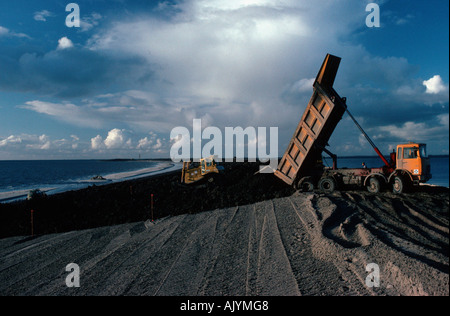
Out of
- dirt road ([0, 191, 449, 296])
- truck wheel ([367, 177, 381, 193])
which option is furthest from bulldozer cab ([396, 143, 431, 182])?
dirt road ([0, 191, 449, 296])

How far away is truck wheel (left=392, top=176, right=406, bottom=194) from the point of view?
11.6 m

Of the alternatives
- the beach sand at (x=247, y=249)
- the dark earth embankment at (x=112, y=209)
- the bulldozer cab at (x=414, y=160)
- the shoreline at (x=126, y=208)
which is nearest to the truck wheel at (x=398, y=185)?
the shoreline at (x=126, y=208)

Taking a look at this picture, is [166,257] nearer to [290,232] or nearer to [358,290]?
[290,232]

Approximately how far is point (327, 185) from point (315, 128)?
337 centimetres

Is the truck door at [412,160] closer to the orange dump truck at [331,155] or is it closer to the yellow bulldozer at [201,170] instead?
the orange dump truck at [331,155]

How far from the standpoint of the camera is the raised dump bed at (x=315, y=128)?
1091cm

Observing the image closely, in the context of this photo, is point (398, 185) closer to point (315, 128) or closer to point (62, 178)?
point (315, 128)

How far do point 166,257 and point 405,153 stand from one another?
36.4 ft

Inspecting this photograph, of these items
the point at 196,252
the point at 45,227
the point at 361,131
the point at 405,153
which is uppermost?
the point at 361,131

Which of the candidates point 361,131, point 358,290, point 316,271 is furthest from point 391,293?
point 361,131

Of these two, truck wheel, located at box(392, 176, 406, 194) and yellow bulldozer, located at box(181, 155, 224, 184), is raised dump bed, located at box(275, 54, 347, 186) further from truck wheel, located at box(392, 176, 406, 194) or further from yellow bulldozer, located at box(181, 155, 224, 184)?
yellow bulldozer, located at box(181, 155, 224, 184)

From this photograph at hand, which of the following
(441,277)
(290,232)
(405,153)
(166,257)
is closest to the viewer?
(441,277)
